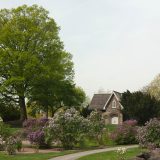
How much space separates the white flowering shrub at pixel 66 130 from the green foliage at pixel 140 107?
54.6ft

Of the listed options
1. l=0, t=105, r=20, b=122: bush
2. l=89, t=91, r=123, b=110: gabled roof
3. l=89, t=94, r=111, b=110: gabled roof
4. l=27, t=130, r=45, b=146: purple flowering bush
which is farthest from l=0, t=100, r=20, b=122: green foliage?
l=27, t=130, r=45, b=146: purple flowering bush

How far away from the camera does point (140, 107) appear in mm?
47000

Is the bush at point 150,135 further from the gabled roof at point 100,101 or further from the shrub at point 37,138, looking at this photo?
the gabled roof at point 100,101

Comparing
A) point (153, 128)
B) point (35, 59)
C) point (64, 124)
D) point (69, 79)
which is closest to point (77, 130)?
point (64, 124)

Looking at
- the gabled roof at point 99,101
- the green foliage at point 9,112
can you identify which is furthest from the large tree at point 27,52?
the gabled roof at point 99,101

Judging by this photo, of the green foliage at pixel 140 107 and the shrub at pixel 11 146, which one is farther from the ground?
the green foliage at pixel 140 107

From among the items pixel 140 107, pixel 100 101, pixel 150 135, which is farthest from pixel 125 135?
pixel 100 101

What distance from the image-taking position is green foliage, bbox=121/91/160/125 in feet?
156

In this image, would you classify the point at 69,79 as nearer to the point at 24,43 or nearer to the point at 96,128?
the point at 24,43

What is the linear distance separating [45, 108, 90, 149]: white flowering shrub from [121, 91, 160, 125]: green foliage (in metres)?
16.7

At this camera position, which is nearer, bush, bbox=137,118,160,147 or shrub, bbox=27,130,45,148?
bush, bbox=137,118,160,147

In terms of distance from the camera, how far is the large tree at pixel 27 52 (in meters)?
56.5

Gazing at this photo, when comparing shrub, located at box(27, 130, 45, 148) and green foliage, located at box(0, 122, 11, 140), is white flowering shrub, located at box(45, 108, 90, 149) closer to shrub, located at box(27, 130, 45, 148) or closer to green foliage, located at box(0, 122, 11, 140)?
shrub, located at box(27, 130, 45, 148)

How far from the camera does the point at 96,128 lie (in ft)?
113
